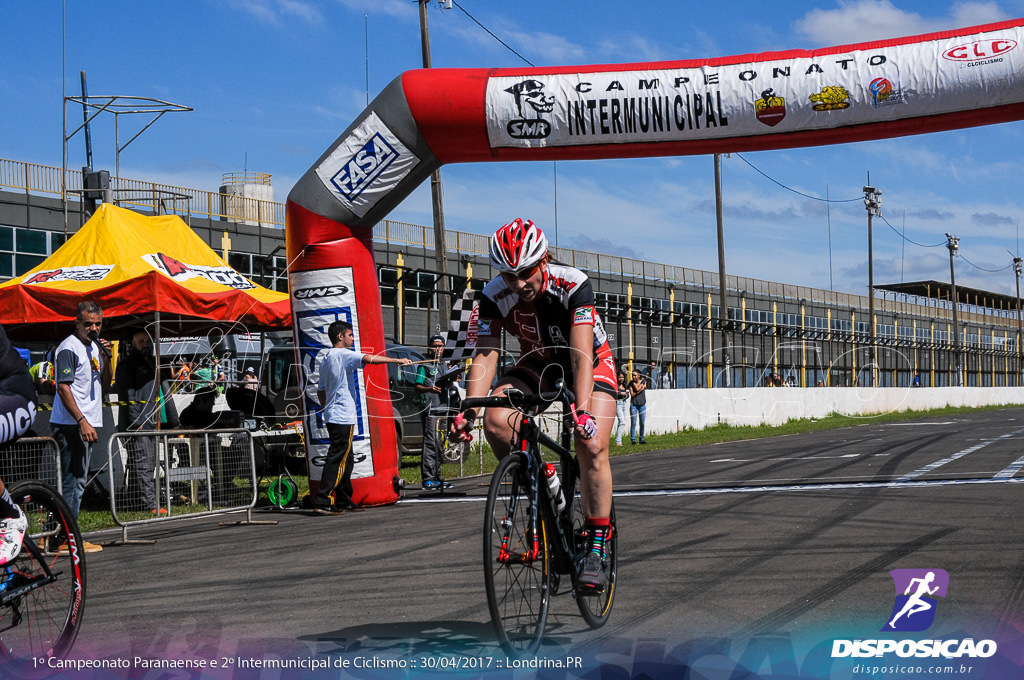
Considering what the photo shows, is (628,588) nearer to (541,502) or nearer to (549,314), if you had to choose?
(541,502)

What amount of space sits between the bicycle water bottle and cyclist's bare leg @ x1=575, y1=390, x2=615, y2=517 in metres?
0.18

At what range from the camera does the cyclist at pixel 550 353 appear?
5051 millimetres

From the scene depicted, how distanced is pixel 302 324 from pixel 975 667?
8613 millimetres

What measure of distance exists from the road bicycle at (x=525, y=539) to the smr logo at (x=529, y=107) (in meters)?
6.32

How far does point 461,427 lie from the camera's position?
5.10m

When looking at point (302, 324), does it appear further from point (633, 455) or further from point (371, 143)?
point (633, 455)

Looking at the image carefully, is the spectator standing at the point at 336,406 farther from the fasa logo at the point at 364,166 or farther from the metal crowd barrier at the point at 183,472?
the fasa logo at the point at 364,166

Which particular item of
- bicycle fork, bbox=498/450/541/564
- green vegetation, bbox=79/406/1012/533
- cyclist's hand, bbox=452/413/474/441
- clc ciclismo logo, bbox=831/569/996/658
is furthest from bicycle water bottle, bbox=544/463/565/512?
green vegetation, bbox=79/406/1012/533

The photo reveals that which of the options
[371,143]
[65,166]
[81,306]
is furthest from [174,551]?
[65,166]

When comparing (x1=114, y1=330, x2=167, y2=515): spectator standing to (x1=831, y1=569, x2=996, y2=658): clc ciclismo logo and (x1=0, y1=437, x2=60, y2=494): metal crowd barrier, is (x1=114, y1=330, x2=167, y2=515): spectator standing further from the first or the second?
(x1=831, y1=569, x2=996, y2=658): clc ciclismo logo

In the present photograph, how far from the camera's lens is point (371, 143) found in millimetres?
11109

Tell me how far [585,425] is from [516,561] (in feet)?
2.43

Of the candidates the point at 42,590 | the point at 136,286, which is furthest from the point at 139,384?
the point at 42,590

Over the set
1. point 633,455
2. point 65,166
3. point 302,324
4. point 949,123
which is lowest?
point 633,455
